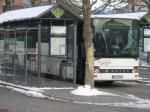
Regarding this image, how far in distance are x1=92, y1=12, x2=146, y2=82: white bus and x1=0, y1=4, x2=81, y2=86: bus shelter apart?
3.68 feet

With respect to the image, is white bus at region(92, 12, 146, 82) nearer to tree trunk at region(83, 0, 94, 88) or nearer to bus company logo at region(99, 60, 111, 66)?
bus company logo at region(99, 60, 111, 66)

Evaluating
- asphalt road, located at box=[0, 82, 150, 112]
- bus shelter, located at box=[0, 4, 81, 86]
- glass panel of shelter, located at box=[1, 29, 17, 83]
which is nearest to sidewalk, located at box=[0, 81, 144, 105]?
asphalt road, located at box=[0, 82, 150, 112]

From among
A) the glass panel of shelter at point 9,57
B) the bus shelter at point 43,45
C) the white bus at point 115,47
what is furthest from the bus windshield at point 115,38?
the glass panel of shelter at point 9,57

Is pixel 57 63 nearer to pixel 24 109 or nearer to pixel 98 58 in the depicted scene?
pixel 98 58

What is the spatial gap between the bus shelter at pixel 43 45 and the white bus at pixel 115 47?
3.68ft

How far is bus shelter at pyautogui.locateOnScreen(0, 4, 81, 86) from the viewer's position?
20219 millimetres

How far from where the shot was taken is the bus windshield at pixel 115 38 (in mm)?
22641

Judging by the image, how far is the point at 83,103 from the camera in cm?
1698

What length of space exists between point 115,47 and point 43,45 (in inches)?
119

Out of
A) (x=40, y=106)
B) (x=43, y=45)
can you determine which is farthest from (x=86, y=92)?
(x=43, y=45)

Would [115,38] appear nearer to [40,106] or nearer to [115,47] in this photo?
[115,47]

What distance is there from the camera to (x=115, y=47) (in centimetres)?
2297

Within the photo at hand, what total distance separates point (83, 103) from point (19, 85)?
522 cm

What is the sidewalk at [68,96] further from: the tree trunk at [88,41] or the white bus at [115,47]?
the white bus at [115,47]
